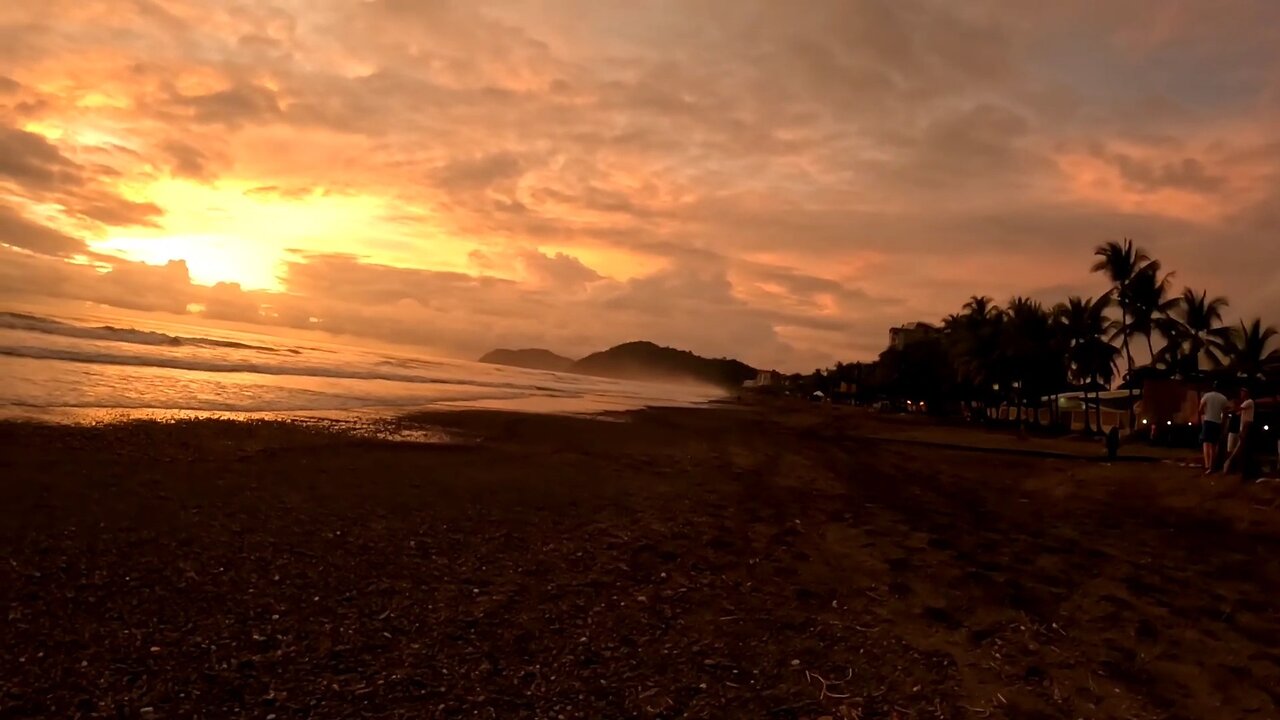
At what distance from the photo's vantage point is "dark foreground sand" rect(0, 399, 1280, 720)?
14.9 ft

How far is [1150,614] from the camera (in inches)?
266

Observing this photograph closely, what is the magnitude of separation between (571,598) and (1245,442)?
17003 millimetres

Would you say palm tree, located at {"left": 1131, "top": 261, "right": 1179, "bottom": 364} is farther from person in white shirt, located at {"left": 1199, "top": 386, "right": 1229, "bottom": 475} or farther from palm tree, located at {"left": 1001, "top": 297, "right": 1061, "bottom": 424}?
person in white shirt, located at {"left": 1199, "top": 386, "right": 1229, "bottom": 475}

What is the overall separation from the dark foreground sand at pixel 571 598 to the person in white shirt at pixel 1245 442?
3.85 meters

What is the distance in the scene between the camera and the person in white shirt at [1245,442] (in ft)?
49.7

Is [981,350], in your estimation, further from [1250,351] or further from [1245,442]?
[1245,442]

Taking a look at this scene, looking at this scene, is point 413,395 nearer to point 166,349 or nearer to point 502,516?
point 166,349

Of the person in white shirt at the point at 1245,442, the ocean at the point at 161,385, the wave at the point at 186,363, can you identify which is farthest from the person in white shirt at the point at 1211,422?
the wave at the point at 186,363

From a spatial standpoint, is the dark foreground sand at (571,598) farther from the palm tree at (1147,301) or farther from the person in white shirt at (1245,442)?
the palm tree at (1147,301)

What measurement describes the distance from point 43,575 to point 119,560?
1.90 ft

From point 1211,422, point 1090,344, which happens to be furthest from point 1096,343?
point 1211,422

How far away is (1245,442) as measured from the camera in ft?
51.5

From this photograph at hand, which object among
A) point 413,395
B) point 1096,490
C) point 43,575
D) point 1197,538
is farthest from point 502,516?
point 413,395

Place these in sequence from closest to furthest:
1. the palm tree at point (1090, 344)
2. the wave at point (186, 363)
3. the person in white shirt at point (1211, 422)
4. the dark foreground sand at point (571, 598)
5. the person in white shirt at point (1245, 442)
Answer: the dark foreground sand at point (571, 598) < the person in white shirt at point (1245, 442) < the person in white shirt at point (1211, 422) < the wave at point (186, 363) < the palm tree at point (1090, 344)
